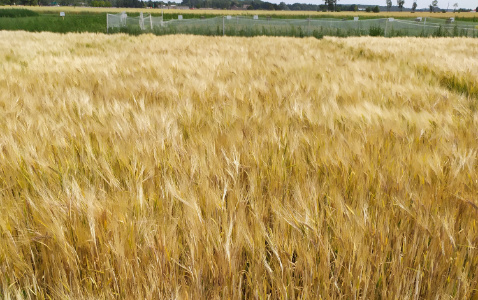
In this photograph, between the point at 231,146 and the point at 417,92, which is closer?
the point at 231,146

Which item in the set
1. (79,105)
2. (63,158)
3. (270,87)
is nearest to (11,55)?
(79,105)

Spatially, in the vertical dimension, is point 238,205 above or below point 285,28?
below

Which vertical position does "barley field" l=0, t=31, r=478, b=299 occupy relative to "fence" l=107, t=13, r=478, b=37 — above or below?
below

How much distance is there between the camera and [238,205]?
2.86 feet

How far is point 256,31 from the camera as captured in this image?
16.1 m

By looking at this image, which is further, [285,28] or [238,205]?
[285,28]

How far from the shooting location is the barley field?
25.1 inches

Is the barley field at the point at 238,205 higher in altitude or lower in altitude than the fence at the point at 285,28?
lower

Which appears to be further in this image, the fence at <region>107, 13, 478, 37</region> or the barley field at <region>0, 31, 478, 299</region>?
the fence at <region>107, 13, 478, 37</region>

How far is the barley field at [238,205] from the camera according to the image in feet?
2.09

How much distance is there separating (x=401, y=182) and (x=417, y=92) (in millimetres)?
1759

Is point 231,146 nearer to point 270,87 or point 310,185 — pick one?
point 310,185

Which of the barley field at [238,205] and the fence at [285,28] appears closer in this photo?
the barley field at [238,205]

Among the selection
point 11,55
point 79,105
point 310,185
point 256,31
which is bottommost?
point 310,185
